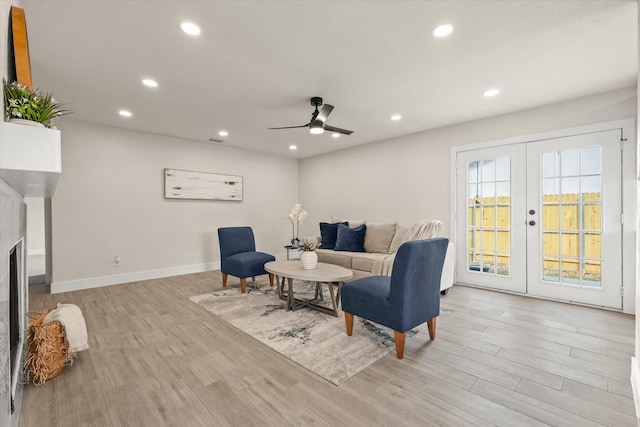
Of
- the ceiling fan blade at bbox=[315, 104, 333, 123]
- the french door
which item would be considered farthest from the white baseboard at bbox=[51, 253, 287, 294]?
the french door

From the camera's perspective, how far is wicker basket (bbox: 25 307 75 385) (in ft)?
6.31

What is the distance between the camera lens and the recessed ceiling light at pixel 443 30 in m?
2.11

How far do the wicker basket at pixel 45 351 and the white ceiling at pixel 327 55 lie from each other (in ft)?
7.13

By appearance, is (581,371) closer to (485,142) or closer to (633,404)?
(633,404)

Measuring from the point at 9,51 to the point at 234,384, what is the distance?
2.34m

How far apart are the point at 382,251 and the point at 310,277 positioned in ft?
6.36

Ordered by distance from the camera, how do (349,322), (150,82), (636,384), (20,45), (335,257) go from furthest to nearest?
(335,257) → (150,82) → (349,322) → (636,384) → (20,45)

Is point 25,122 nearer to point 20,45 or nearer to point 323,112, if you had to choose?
point 20,45

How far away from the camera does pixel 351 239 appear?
15.7 ft

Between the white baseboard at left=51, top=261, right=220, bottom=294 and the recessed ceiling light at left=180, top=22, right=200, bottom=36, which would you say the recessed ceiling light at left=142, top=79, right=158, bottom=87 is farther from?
the white baseboard at left=51, top=261, right=220, bottom=294

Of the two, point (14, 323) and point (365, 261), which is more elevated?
point (14, 323)

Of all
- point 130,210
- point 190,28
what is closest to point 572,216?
point 190,28

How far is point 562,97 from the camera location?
3439 millimetres

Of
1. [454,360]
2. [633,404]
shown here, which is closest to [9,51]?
[454,360]
